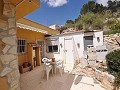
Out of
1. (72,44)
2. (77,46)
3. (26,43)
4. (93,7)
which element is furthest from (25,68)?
(93,7)

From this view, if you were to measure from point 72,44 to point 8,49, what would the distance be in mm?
8918

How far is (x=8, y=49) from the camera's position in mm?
3107

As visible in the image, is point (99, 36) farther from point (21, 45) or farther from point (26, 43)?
point (21, 45)

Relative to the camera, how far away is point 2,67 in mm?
2891

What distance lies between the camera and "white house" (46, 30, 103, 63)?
1053 centimetres

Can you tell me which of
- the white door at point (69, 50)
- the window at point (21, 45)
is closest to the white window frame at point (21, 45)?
the window at point (21, 45)

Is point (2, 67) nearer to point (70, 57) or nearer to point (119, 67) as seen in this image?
point (119, 67)

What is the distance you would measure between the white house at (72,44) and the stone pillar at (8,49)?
802 cm

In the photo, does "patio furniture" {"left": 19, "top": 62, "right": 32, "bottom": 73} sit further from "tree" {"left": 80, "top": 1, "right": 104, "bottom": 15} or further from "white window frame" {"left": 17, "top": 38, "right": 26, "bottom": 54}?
"tree" {"left": 80, "top": 1, "right": 104, "bottom": 15}

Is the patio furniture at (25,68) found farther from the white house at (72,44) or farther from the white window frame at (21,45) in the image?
the white house at (72,44)

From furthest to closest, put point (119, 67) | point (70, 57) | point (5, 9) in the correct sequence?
point (70, 57), point (119, 67), point (5, 9)

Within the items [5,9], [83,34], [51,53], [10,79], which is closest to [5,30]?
[5,9]

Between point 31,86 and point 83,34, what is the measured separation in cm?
730

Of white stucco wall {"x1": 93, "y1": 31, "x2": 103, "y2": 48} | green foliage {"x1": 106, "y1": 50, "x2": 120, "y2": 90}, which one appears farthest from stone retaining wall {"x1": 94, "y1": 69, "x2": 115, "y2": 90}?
white stucco wall {"x1": 93, "y1": 31, "x2": 103, "y2": 48}
